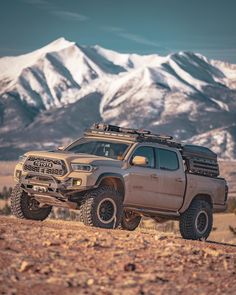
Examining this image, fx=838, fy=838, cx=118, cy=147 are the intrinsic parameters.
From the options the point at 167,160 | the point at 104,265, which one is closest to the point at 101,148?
the point at 167,160

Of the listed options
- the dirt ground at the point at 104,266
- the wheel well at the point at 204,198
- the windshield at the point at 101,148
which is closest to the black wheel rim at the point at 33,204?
the windshield at the point at 101,148

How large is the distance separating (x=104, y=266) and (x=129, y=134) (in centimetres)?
731

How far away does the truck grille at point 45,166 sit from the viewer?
1590 cm

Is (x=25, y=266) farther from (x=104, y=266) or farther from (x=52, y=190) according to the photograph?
(x=52, y=190)

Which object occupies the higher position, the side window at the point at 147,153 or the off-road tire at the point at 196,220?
the side window at the point at 147,153

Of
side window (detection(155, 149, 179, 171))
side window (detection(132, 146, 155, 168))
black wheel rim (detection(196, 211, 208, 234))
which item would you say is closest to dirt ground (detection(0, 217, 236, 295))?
side window (detection(132, 146, 155, 168))

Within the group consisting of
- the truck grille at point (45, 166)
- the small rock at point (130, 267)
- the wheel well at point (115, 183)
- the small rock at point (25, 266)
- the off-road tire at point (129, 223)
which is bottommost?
the small rock at point (25, 266)

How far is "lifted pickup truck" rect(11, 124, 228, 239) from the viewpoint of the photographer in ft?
52.0

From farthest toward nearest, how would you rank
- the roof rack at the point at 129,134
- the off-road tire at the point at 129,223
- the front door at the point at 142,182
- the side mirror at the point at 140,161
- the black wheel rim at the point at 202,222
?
1. the off-road tire at the point at 129,223
2. the black wheel rim at the point at 202,222
3. the roof rack at the point at 129,134
4. the front door at the point at 142,182
5. the side mirror at the point at 140,161

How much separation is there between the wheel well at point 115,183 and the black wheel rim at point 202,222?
241cm

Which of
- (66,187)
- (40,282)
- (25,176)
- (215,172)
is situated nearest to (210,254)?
(40,282)

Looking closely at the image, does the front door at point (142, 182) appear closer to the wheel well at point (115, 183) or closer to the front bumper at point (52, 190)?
the wheel well at point (115, 183)

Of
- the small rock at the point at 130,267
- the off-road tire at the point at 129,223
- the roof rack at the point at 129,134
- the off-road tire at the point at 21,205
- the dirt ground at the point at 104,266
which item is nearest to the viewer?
the dirt ground at the point at 104,266

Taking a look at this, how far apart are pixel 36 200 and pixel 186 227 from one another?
10.9 ft
